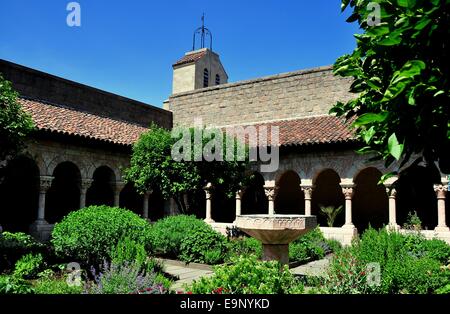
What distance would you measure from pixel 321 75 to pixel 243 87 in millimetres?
4048

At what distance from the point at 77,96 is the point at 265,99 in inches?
342

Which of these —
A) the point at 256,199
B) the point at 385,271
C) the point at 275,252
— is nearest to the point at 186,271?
the point at 275,252

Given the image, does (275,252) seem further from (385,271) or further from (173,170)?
(173,170)

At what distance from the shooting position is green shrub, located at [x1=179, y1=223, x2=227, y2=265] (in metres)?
9.95

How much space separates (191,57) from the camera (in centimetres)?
3080

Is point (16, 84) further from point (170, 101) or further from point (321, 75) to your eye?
point (321, 75)

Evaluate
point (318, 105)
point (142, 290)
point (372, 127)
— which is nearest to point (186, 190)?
point (142, 290)

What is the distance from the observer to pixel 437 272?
673 cm

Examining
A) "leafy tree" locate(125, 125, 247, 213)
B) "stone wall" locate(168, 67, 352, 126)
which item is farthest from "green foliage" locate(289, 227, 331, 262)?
"stone wall" locate(168, 67, 352, 126)

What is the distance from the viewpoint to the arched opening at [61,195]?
1584 centimetres

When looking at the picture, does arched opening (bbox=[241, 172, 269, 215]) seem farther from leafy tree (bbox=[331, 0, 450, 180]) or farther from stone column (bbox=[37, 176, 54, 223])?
leafy tree (bbox=[331, 0, 450, 180])

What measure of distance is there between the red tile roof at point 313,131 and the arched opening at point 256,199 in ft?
11.7

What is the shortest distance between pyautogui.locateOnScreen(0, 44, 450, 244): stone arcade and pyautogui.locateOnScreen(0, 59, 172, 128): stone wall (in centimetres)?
4

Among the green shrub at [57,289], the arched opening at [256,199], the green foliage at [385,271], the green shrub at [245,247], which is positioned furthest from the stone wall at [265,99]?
the green shrub at [57,289]
